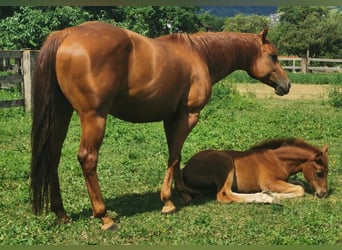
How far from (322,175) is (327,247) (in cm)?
203

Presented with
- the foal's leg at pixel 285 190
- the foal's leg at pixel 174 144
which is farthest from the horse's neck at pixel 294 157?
the foal's leg at pixel 174 144

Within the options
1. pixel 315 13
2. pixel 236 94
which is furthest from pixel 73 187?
pixel 315 13

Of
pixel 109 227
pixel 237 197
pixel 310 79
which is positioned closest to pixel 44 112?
pixel 109 227

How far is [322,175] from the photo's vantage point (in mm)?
6113

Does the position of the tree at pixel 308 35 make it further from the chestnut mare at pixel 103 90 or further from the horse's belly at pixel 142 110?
the horse's belly at pixel 142 110

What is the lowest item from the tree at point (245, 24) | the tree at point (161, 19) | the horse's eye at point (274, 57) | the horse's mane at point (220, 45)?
the tree at point (245, 24)

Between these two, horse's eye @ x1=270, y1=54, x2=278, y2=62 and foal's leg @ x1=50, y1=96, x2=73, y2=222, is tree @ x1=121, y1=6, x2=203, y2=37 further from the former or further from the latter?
foal's leg @ x1=50, y1=96, x2=73, y2=222

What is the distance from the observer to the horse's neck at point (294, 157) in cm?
630

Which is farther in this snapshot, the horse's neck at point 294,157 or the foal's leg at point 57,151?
the horse's neck at point 294,157

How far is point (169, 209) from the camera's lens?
5379 millimetres

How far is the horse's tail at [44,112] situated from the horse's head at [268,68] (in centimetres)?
265

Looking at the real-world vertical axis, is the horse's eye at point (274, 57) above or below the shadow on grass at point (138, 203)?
above

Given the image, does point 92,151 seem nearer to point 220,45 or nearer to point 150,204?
point 150,204

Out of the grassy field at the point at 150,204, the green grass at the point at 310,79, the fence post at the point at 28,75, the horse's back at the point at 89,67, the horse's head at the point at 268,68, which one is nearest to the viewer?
the horse's back at the point at 89,67
